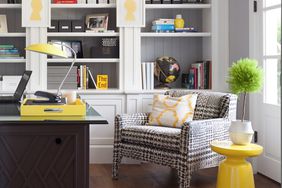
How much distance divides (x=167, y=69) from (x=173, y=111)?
0.93m

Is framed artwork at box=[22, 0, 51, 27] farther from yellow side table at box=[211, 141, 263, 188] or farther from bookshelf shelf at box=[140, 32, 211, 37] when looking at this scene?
yellow side table at box=[211, 141, 263, 188]

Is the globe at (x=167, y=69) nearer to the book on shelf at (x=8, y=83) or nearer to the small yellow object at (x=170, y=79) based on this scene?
the small yellow object at (x=170, y=79)

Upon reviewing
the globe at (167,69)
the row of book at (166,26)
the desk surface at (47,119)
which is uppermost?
the row of book at (166,26)

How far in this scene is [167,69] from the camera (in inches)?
196

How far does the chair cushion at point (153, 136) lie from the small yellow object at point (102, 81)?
101cm

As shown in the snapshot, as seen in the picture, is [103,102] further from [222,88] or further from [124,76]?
[222,88]

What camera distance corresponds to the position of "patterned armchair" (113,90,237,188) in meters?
3.57

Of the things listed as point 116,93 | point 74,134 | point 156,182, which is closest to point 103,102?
point 116,93

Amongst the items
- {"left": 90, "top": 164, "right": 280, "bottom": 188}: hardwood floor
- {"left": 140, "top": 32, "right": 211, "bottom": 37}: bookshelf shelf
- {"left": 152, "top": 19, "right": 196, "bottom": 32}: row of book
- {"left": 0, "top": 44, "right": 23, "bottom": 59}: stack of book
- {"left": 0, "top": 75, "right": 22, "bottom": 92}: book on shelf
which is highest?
{"left": 152, "top": 19, "right": 196, "bottom": 32}: row of book

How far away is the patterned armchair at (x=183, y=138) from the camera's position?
3566mm

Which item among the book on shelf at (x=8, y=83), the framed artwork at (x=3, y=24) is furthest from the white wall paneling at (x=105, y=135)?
the framed artwork at (x=3, y=24)

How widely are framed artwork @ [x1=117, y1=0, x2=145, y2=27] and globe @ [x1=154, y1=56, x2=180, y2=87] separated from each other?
468 millimetres

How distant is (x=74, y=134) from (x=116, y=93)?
2.22m

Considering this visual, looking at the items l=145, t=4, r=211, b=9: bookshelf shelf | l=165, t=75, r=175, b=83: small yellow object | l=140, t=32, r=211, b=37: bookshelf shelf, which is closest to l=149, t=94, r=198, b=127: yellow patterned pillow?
l=165, t=75, r=175, b=83: small yellow object
